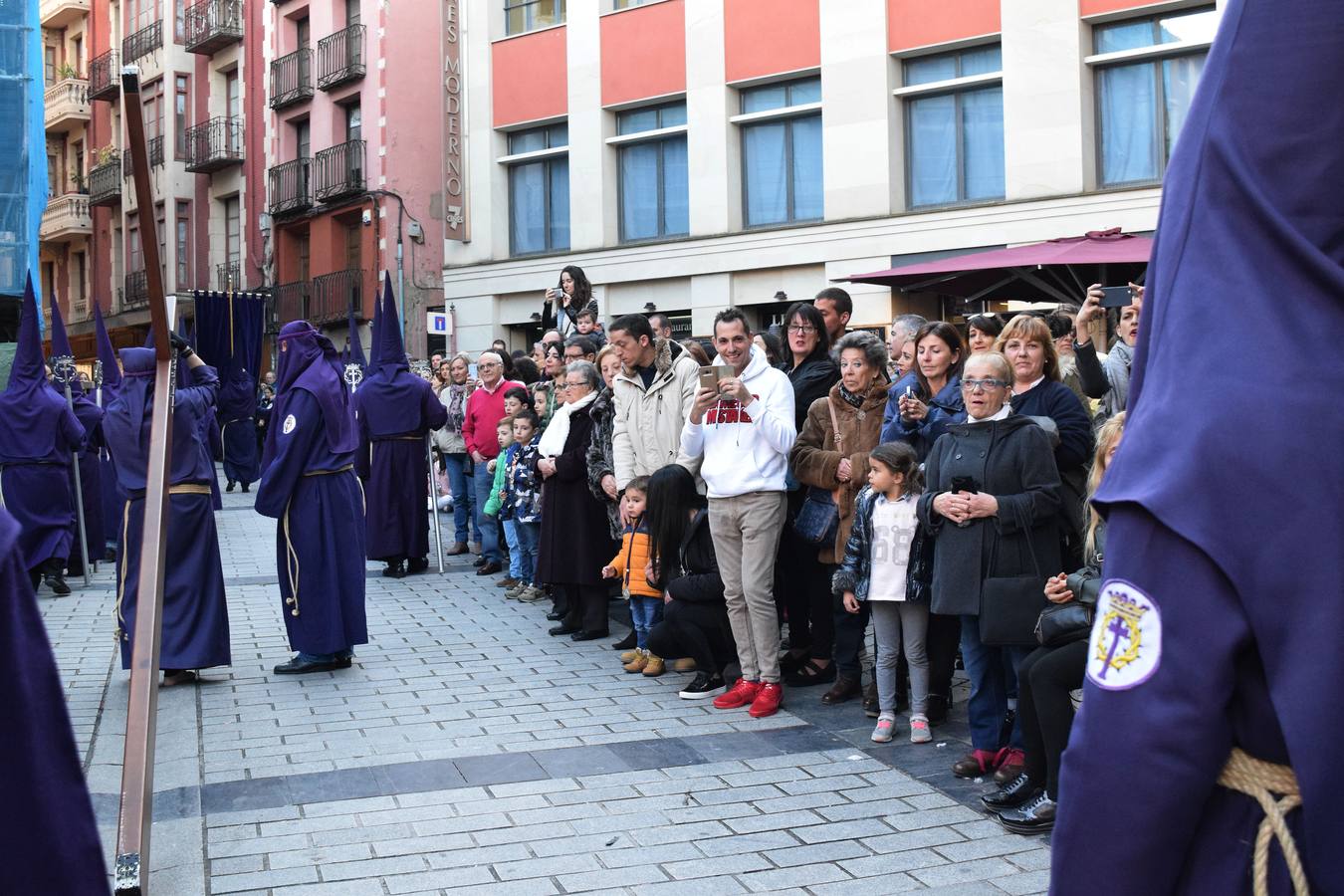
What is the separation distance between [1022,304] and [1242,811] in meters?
17.9

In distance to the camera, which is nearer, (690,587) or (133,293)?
(690,587)

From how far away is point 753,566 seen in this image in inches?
300

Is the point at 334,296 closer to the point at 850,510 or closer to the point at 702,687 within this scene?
the point at 702,687

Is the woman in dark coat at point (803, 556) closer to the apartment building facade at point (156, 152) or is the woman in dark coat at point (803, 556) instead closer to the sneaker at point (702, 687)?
the sneaker at point (702, 687)

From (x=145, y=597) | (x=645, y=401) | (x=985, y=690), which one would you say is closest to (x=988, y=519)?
(x=985, y=690)

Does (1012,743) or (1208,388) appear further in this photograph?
(1012,743)

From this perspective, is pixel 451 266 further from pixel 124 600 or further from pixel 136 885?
pixel 136 885

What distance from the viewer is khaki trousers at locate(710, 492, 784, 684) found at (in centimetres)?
761

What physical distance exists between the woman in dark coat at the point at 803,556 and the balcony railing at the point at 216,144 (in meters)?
35.3

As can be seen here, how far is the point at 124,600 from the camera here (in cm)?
866

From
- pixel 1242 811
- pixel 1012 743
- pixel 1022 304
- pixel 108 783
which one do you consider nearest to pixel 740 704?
pixel 1012 743

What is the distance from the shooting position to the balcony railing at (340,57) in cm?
3428

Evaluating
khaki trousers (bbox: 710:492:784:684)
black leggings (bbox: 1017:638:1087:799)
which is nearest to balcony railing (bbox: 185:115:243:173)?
khaki trousers (bbox: 710:492:784:684)

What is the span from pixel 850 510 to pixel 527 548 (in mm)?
4516
